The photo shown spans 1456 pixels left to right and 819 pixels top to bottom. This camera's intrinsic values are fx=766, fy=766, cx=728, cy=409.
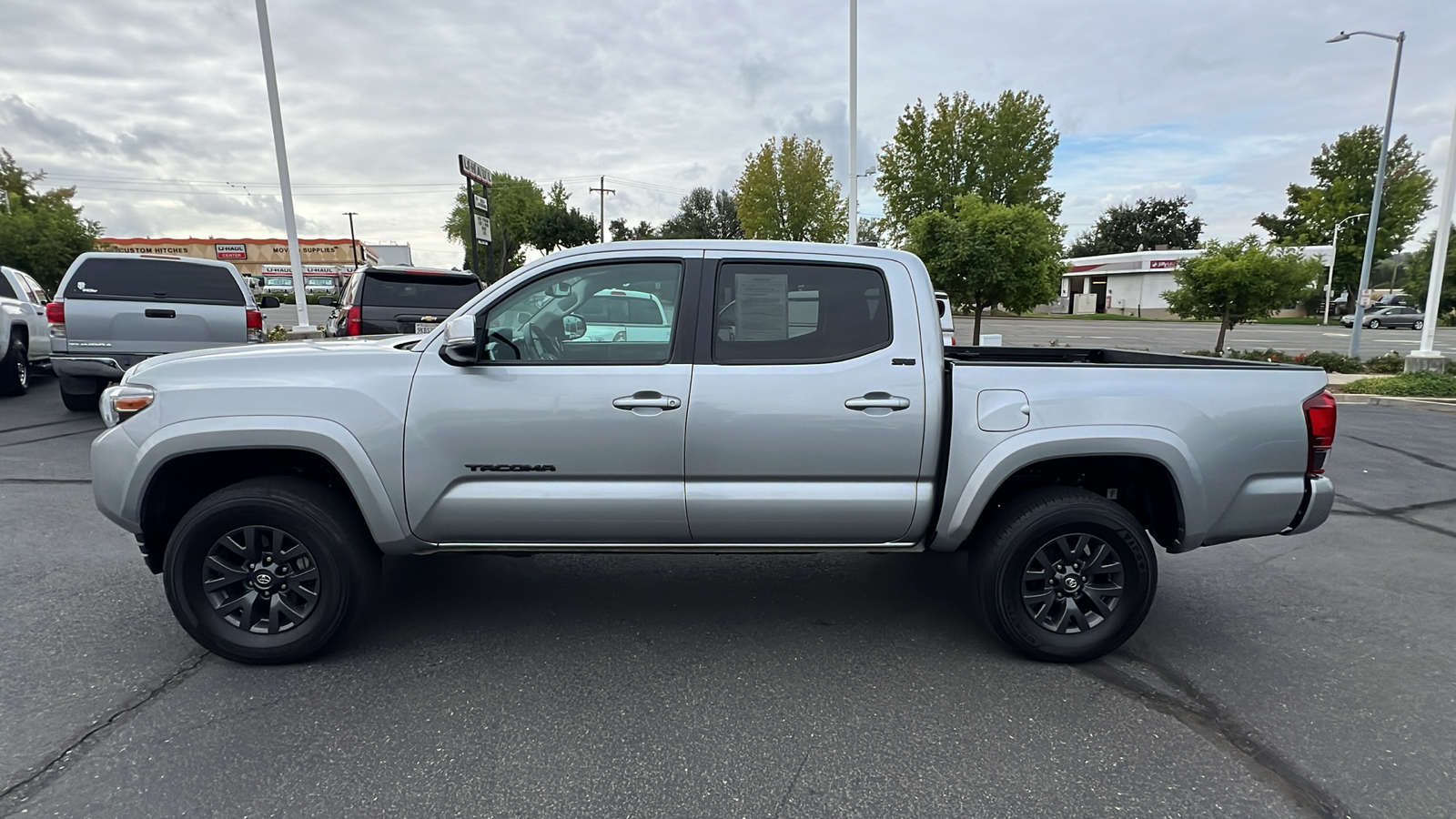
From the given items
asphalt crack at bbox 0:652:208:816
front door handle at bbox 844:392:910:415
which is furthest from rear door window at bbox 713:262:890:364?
asphalt crack at bbox 0:652:208:816

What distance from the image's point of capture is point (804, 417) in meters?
3.32

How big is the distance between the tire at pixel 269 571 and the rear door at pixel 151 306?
605 cm

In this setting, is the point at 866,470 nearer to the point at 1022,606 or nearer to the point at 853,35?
the point at 1022,606

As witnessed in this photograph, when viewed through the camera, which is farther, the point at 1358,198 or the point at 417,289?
the point at 1358,198

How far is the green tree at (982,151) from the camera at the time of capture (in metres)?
36.3

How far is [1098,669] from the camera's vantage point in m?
3.48

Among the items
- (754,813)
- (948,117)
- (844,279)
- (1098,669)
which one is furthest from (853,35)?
(948,117)

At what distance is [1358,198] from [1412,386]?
48.2 meters

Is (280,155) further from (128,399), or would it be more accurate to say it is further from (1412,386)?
(1412,386)

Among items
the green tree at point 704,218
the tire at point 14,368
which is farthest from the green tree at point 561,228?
the tire at point 14,368

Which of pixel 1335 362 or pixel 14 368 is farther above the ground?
pixel 14 368

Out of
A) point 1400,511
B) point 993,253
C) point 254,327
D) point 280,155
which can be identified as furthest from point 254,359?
point 993,253

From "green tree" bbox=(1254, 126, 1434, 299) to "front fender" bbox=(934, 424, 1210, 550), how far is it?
2255 inches

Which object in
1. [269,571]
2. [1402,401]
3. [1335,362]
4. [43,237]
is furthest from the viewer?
[43,237]
